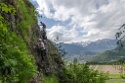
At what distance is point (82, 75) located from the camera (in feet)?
72.0

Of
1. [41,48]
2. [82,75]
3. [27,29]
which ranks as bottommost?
[82,75]

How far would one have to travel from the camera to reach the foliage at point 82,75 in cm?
2170

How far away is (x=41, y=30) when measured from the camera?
24047 mm

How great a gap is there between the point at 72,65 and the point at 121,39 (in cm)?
1366

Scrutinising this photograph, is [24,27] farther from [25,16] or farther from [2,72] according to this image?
[2,72]

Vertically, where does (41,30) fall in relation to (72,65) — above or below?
above

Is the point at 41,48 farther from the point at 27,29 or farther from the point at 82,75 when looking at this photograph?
the point at 82,75

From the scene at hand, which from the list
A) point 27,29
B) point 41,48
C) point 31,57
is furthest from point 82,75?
point 31,57

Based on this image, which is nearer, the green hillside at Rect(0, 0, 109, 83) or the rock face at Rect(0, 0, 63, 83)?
the green hillside at Rect(0, 0, 109, 83)

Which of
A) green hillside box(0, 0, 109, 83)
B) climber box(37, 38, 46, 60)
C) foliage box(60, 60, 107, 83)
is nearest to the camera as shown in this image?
green hillside box(0, 0, 109, 83)

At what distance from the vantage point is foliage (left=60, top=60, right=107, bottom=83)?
21.7 m

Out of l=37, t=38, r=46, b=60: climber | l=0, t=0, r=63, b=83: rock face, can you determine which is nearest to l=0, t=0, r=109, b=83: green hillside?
l=0, t=0, r=63, b=83: rock face

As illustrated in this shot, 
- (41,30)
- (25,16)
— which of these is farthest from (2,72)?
(41,30)

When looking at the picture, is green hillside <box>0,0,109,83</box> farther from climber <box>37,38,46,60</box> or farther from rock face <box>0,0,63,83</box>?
climber <box>37,38,46,60</box>
